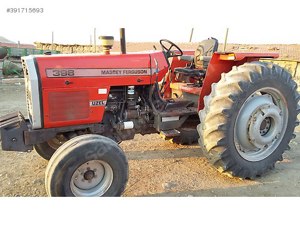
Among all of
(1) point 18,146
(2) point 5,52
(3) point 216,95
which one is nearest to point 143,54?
(3) point 216,95

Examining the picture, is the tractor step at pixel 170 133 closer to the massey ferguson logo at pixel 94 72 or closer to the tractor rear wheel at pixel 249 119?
the tractor rear wheel at pixel 249 119

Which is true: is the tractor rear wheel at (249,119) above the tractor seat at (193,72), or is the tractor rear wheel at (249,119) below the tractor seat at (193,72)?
below

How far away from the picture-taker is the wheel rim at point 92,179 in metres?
2.88

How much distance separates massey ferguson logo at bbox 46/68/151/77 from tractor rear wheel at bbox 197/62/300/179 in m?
0.90

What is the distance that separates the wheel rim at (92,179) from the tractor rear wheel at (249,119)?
1225 millimetres

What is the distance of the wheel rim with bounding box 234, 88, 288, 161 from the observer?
3523 mm

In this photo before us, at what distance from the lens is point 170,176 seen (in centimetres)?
365

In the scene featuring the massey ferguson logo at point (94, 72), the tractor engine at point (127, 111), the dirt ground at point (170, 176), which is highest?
the massey ferguson logo at point (94, 72)

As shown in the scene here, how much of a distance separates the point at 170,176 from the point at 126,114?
96cm

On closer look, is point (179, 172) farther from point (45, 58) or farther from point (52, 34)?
point (52, 34)

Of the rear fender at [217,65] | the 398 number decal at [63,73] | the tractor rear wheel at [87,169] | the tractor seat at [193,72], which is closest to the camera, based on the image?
the tractor rear wheel at [87,169]

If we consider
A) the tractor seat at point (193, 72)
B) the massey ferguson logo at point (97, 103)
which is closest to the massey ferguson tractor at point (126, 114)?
the massey ferguson logo at point (97, 103)

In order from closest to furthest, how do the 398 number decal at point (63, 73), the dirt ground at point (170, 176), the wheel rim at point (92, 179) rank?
1. the wheel rim at point (92, 179)
2. the 398 number decal at point (63, 73)
3. the dirt ground at point (170, 176)

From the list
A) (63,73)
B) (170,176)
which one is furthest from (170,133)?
(63,73)
